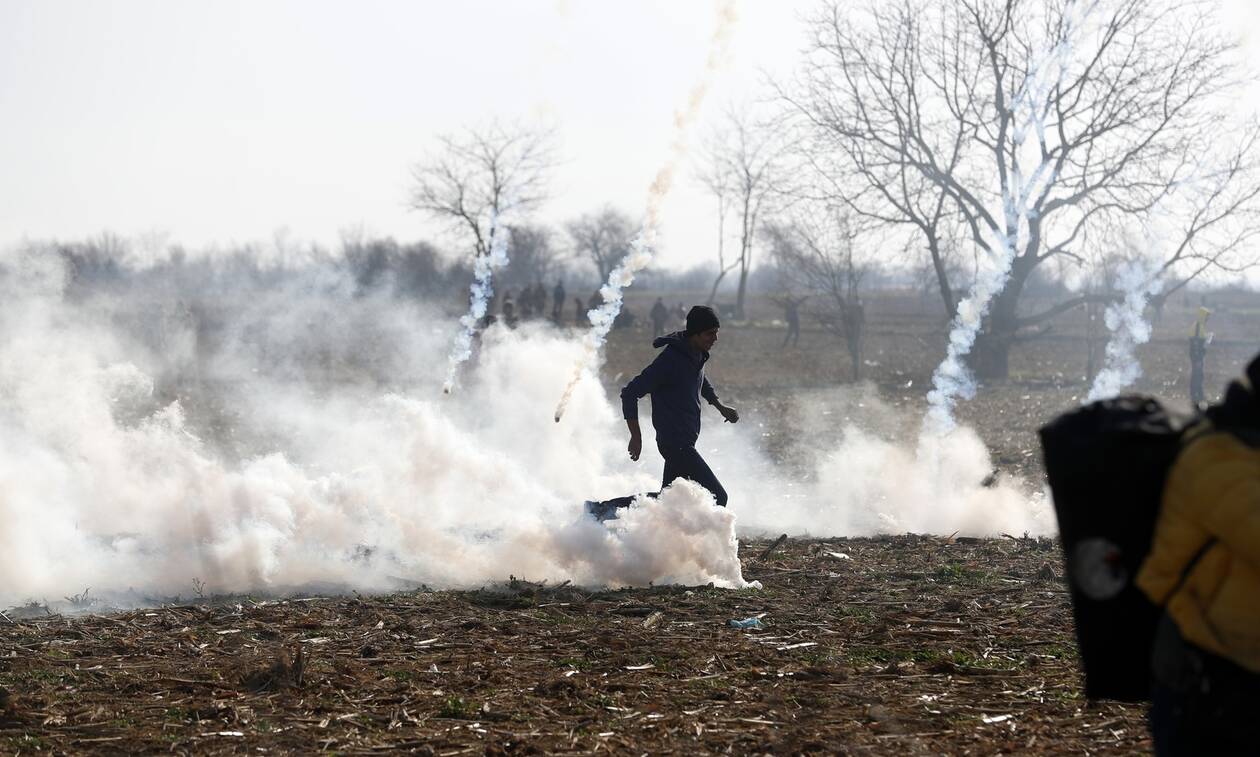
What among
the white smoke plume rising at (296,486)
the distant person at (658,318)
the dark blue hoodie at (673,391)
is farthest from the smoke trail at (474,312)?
the distant person at (658,318)

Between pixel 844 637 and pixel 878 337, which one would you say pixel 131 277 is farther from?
pixel 878 337

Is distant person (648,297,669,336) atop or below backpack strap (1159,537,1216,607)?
atop

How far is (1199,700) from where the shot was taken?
307cm

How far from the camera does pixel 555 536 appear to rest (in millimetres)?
9555

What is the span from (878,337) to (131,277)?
104 ft

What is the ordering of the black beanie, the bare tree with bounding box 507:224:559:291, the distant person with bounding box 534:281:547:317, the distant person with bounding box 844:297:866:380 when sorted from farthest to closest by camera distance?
the bare tree with bounding box 507:224:559:291, the distant person with bounding box 534:281:547:317, the distant person with bounding box 844:297:866:380, the black beanie

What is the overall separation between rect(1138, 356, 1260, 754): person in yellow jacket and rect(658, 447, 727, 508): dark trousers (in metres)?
6.70

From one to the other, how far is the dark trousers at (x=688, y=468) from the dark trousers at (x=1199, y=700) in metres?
6.64

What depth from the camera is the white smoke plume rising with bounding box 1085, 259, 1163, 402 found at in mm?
32406

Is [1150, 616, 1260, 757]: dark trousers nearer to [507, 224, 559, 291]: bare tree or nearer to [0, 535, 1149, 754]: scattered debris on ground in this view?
[0, 535, 1149, 754]: scattered debris on ground

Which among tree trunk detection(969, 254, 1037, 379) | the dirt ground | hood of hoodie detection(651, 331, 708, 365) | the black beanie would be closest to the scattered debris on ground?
the dirt ground

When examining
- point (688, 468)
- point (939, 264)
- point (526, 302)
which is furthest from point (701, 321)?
point (526, 302)

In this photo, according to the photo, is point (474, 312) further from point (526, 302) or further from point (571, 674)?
point (526, 302)

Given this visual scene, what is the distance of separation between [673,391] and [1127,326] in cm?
3422
